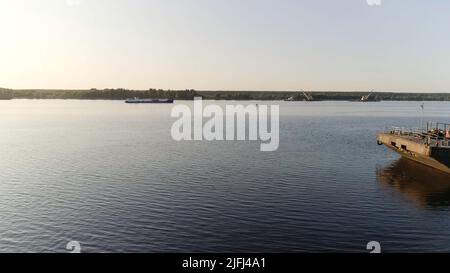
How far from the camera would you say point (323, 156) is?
5291cm

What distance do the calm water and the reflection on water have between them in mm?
89

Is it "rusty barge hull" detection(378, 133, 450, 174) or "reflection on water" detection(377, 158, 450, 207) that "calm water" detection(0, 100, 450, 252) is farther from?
"rusty barge hull" detection(378, 133, 450, 174)

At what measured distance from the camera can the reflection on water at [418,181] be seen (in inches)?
1310

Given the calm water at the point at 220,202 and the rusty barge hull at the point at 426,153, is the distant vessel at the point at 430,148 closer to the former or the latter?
the rusty barge hull at the point at 426,153

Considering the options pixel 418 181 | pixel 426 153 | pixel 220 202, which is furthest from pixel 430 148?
pixel 220 202

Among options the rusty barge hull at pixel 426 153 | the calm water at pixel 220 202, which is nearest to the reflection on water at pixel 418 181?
the calm water at pixel 220 202

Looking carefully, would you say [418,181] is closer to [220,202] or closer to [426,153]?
[426,153]

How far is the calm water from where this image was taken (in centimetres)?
2394

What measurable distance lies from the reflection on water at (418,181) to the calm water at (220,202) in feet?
0.29
